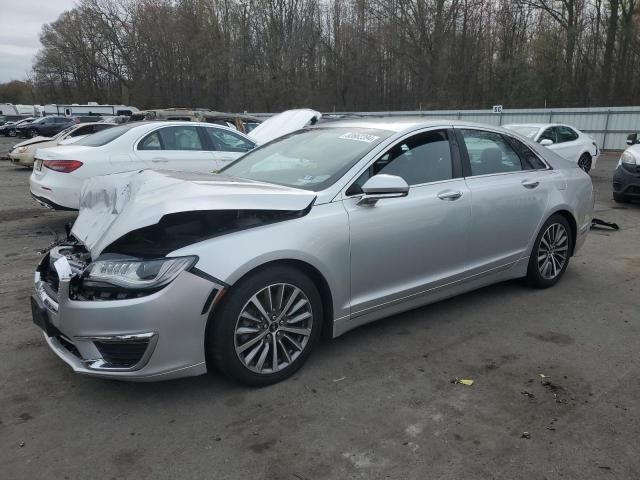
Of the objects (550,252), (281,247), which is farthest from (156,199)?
(550,252)

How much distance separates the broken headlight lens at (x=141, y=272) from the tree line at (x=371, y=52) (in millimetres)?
33923

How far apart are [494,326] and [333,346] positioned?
1350 mm

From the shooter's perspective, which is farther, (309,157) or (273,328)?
(309,157)

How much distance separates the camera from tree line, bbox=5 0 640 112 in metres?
32.2

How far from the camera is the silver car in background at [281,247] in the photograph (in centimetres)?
282

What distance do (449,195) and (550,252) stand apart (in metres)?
1.64

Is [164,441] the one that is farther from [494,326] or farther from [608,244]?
[608,244]

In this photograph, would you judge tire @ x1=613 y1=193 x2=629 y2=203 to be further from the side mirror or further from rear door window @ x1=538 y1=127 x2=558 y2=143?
the side mirror

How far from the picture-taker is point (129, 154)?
747cm

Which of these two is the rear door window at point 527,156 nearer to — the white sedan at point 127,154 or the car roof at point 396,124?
the car roof at point 396,124

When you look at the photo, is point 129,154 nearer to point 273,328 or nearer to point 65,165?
point 65,165

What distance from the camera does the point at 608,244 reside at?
697 cm

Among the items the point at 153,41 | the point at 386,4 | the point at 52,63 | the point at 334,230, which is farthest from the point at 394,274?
the point at 52,63

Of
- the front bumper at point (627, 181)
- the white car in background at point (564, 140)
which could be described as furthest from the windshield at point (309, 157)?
the white car in background at point (564, 140)
